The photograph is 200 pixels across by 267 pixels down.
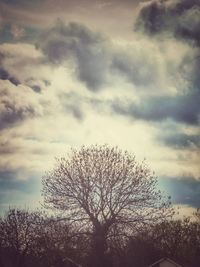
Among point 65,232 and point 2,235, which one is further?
point 2,235

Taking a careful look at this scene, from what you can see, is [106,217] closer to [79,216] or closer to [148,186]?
[79,216]

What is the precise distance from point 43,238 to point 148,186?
360 inches

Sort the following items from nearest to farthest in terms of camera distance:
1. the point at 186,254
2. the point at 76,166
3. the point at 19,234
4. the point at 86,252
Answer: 1. the point at 86,252
2. the point at 76,166
3. the point at 19,234
4. the point at 186,254

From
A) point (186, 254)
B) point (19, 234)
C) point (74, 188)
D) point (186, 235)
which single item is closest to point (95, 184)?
point (74, 188)

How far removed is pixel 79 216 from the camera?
32125 millimetres

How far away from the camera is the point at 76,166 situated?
110ft

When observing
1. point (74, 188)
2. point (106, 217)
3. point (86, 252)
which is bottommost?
A: point (86, 252)

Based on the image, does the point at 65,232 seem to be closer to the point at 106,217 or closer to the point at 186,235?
the point at 106,217

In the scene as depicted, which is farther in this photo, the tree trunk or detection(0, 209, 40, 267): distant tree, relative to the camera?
detection(0, 209, 40, 267): distant tree

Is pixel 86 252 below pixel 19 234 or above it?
below

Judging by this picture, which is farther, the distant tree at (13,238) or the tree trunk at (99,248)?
the distant tree at (13,238)

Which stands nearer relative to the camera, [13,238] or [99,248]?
[99,248]

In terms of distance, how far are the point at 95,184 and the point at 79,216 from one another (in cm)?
291

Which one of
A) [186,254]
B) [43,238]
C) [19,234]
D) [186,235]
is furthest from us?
[186,235]
